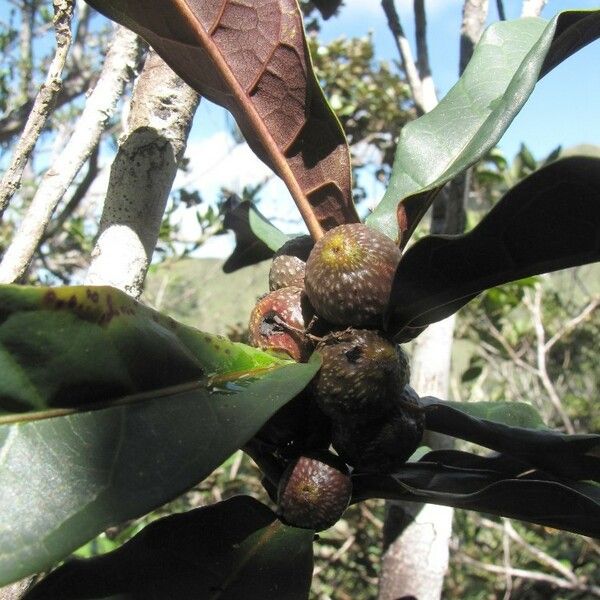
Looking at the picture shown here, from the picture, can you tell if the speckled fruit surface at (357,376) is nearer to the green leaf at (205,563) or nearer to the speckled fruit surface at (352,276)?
the speckled fruit surface at (352,276)

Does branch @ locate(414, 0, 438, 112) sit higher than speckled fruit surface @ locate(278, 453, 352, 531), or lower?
higher

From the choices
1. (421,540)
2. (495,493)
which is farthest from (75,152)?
(421,540)

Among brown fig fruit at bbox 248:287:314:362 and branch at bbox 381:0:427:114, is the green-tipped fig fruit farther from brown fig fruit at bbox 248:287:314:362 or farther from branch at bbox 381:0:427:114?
branch at bbox 381:0:427:114

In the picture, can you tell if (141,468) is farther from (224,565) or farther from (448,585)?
(448,585)

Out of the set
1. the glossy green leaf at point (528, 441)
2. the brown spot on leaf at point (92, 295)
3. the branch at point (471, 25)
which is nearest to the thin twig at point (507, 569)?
the branch at point (471, 25)

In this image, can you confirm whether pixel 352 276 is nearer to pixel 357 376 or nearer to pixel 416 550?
pixel 357 376

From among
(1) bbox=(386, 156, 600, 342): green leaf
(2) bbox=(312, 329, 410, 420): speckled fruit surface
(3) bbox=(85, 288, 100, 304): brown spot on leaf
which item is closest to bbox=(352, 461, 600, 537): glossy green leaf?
(2) bbox=(312, 329, 410, 420): speckled fruit surface
